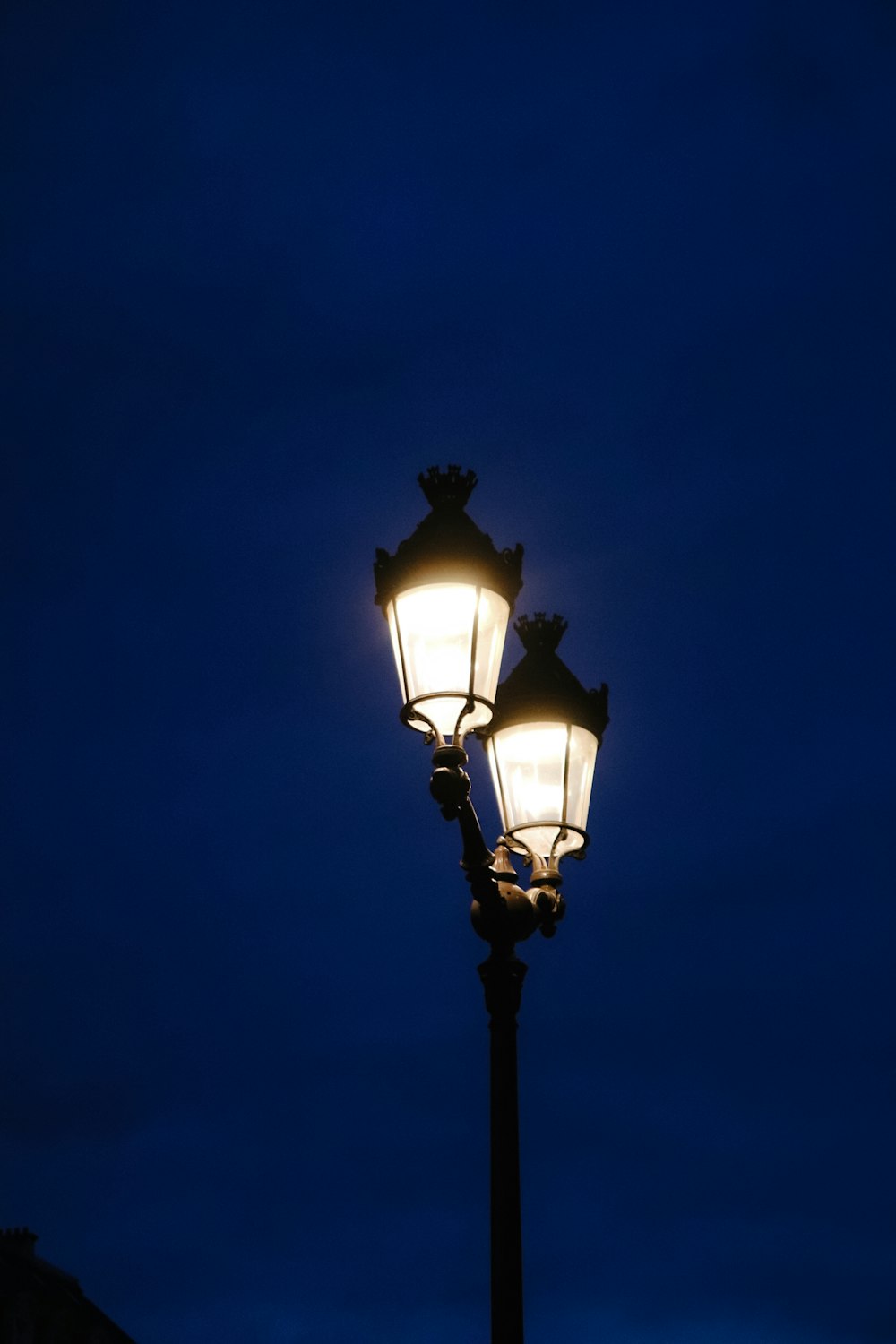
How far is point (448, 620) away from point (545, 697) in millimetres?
1223

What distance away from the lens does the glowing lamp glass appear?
6992mm

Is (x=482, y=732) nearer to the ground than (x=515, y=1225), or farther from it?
farther from it

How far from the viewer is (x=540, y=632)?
7.66 metres

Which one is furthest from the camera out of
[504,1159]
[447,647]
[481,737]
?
[481,737]

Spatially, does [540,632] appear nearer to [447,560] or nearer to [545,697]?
[545,697]

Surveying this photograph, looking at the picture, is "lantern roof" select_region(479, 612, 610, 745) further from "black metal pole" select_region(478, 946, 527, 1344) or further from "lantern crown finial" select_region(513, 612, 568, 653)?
"black metal pole" select_region(478, 946, 527, 1344)

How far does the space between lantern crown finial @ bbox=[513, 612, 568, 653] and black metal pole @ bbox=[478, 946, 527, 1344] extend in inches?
72.7

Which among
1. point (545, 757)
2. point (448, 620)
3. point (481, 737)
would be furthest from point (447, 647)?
point (545, 757)

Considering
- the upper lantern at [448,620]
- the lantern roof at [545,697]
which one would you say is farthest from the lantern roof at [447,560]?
the lantern roof at [545,697]

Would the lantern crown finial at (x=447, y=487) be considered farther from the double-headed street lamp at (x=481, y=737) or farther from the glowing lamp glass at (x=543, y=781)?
the glowing lamp glass at (x=543, y=781)

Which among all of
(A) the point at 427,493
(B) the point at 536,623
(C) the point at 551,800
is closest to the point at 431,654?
(A) the point at 427,493

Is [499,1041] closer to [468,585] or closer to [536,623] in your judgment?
[468,585]

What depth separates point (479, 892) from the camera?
6305 millimetres

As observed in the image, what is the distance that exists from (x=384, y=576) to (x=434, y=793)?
98cm
